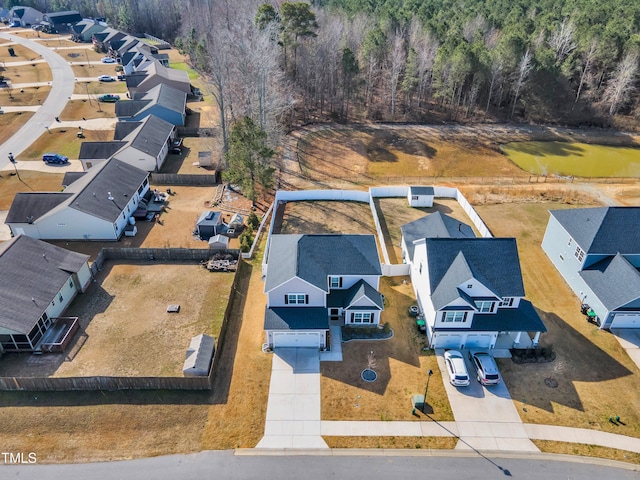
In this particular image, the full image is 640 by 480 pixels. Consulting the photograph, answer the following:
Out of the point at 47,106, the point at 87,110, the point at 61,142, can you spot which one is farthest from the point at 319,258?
the point at 47,106

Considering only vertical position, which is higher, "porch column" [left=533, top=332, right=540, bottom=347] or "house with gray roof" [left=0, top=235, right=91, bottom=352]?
"house with gray roof" [left=0, top=235, right=91, bottom=352]

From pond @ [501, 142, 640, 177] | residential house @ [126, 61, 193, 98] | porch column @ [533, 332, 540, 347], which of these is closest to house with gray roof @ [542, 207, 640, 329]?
porch column @ [533, 332, 540, 347]

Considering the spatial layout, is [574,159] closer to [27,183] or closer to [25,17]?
[27,183]

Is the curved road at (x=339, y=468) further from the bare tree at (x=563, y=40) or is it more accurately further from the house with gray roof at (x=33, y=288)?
the bare tree at (x=563, y=40)

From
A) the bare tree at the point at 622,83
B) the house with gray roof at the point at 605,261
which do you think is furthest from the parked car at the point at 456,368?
the bare tree at the point at 622,83

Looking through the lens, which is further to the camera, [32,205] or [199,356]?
[32,205]

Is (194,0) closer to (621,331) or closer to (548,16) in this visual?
(548,16)

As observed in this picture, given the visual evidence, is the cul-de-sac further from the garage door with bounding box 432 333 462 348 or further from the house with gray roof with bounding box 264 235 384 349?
the garage door with bounding box 432 333 462 348

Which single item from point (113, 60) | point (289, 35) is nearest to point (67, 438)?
point (289, 35)

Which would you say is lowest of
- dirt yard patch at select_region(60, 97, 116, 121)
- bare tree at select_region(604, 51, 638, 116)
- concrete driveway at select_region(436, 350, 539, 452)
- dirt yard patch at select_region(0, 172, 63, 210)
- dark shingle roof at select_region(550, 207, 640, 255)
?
concrete driveway at select_region(436, 350, 539, 452)
